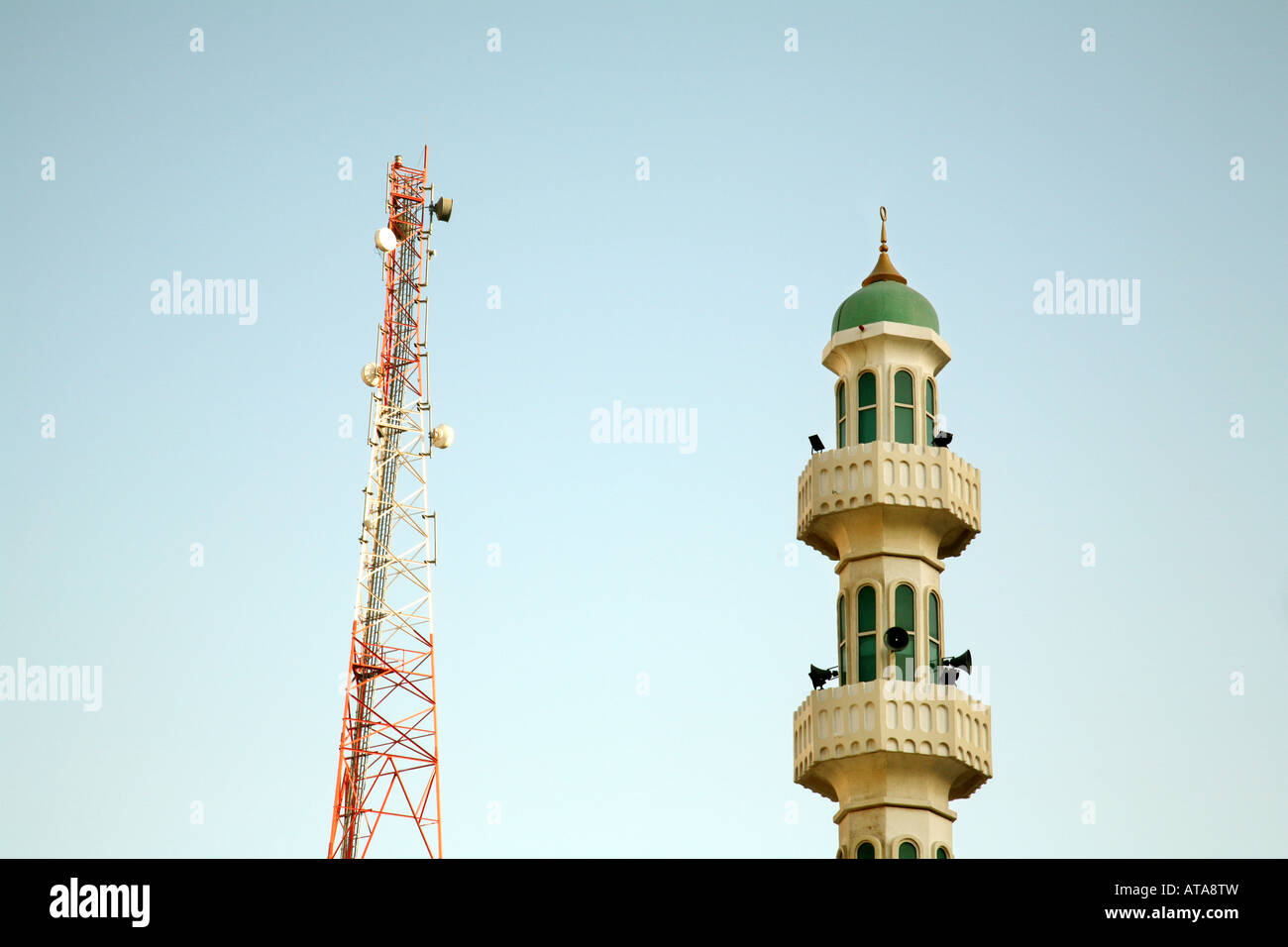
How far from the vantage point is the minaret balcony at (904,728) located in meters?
38.6

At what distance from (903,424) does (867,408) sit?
35.4 inches

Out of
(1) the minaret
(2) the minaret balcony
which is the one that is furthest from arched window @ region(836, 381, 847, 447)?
(2) the minaret balcony

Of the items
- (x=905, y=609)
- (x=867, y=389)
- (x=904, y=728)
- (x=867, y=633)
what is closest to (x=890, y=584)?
(x=905, y=609)

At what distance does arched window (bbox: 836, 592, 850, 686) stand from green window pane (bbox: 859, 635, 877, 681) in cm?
39

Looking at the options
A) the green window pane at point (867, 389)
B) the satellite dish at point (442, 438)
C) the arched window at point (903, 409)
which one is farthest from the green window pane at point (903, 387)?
the satellite dish at point (442, 438)

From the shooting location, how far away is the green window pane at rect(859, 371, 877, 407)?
1682 inches

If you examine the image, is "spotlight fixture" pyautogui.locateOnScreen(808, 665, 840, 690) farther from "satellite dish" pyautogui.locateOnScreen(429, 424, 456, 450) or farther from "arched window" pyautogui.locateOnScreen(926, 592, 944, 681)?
"satellite dish" pyautogui.locateOnScreen(429, 424, 456, 450)

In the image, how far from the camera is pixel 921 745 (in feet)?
127

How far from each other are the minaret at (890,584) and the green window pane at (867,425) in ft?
0.10

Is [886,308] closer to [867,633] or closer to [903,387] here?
[903,387]

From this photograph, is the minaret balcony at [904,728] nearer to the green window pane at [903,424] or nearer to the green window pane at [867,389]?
the green window pane at [903,424]
